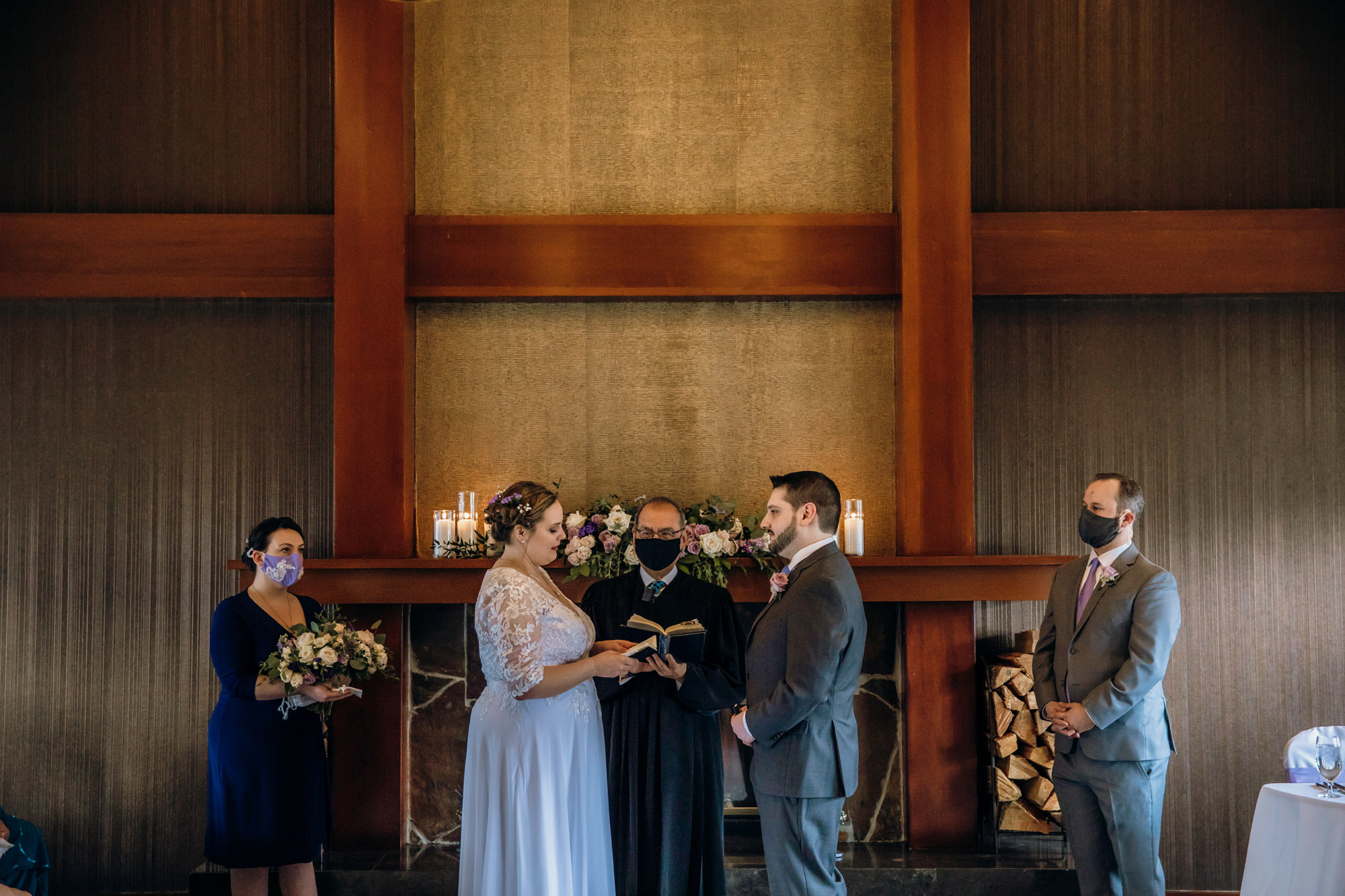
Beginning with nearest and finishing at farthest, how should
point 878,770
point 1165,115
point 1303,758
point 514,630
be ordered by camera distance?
point 514,630, point 1303,758, point 878,770, point 1165,115

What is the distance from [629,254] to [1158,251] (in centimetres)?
261

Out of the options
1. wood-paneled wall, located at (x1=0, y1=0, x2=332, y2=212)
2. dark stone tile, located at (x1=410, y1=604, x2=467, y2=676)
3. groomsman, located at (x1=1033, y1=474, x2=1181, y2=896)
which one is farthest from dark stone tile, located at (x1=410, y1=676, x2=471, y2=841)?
groomsman, located at (x1=1033, y1=474, x2=1181, y2=896)

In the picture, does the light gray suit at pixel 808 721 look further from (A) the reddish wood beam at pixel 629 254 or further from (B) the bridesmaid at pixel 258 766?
(A) the reddish wood beam at pixel 629 254

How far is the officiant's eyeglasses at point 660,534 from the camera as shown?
3660 millimetres

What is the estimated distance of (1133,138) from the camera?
16.9 feet

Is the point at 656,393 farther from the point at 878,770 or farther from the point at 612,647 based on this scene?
the point at 878,770

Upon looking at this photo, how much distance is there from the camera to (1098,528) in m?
3.83

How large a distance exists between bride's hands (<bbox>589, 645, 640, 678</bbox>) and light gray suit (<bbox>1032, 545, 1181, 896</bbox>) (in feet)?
5.64

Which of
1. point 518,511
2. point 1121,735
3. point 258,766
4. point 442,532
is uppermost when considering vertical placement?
point 518,511

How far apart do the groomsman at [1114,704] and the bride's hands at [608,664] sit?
1.69 m

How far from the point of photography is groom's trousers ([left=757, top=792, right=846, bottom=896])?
3.32m

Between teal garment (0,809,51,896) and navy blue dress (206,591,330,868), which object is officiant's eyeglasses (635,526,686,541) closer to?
navy blue dress (206,591,330,868)

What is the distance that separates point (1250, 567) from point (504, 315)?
3.95m

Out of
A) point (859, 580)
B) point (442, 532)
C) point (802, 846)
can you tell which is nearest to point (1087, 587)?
point (859, 580)
